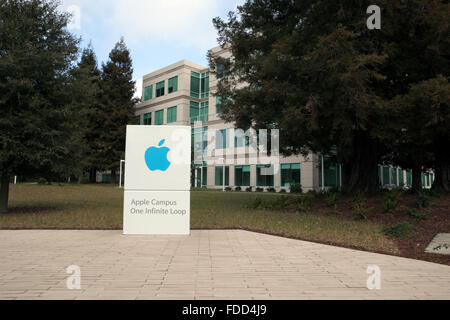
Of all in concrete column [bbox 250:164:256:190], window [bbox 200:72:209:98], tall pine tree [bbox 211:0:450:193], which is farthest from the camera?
window [bbox 200:72:209:98]

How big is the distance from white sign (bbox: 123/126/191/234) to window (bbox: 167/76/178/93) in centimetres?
4134

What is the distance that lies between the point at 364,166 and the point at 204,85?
36.3 metres

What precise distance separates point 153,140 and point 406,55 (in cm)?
964

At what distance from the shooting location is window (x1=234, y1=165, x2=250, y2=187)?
1548 inches

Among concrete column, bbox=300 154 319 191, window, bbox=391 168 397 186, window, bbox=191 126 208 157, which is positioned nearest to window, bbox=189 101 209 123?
window, bbox=191 126 208 157

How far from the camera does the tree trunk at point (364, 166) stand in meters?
14.8

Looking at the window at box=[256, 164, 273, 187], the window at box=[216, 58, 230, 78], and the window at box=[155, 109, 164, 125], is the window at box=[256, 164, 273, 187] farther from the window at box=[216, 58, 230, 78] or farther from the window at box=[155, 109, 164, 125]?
the window at box=[216, 58, 230, 78]

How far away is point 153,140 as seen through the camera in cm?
853

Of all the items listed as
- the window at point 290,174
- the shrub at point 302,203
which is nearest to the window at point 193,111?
the window at point 290,174

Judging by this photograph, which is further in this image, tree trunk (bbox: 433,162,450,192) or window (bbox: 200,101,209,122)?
window (bbox: 200,101,209,122)

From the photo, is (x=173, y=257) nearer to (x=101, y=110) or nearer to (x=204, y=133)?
(x=204, y=133)

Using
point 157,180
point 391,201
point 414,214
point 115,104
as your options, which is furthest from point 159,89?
point 414,214

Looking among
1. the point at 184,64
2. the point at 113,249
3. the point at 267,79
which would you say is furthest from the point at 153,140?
the point at 184,64

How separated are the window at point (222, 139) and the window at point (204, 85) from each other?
8461mm
